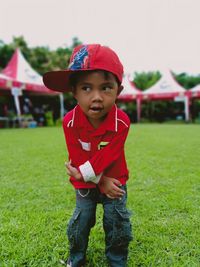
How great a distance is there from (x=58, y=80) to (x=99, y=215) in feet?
4.34

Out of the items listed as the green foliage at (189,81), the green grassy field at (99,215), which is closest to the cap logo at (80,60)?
the green grassy field at (99,215)

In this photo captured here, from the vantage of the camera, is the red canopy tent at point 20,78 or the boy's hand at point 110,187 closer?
the boy's hand at point 110,187

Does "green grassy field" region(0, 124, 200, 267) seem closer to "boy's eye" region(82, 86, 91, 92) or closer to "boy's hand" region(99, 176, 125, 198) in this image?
"boy's hand" region(99, 176, 125, 198)

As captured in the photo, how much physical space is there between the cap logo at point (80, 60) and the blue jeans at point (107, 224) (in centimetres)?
62

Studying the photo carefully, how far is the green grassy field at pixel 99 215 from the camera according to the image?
6.27 feet

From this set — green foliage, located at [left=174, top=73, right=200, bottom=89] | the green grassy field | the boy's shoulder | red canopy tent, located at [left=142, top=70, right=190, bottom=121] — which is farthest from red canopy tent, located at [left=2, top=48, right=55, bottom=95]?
green foliage, located at [left=174, top=73, right=200, bottom=89]

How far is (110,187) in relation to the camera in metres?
1.59

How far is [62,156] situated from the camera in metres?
5.50

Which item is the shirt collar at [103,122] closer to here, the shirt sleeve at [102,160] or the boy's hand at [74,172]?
the shirt sleeve at [102,160]

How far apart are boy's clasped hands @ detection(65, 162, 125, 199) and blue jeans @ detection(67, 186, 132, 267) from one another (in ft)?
0.21

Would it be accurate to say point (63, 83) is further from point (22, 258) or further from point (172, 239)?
point (172, 239)

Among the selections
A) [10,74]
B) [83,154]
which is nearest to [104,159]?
[83,154]

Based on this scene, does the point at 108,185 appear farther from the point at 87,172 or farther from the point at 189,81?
the point at 189,81

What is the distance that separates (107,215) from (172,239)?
2.24 ft
